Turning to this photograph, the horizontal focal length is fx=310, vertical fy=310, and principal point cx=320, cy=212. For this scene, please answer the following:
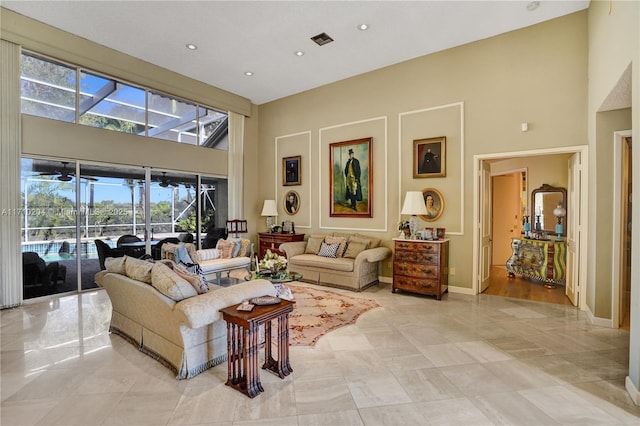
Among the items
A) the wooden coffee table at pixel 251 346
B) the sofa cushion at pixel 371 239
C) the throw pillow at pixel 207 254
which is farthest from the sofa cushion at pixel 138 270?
the sofa cushion at pixel 371 239

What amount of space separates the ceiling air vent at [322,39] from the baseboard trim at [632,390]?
524 centimetres

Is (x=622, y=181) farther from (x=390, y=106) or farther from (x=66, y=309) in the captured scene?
(x=66, y=309)

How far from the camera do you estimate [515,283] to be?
18.9 feet

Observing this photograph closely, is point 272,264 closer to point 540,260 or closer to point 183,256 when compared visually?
point 183,256

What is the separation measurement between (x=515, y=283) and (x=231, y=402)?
5516 millimetres

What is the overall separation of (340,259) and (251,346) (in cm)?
345

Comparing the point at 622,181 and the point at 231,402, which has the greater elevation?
the point at 622,181

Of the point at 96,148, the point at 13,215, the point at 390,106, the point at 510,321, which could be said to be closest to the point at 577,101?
the point at 390,106

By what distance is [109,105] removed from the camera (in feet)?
18.1

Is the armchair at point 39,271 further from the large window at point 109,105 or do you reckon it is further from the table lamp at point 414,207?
the table lamp at point 414,207

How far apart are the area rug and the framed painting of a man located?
1.86 m

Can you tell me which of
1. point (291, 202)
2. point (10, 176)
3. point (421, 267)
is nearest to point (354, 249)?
point (421, 267)

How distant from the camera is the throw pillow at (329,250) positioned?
5.93 meters

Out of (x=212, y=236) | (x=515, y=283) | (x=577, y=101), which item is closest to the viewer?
(x=577, y=101)
